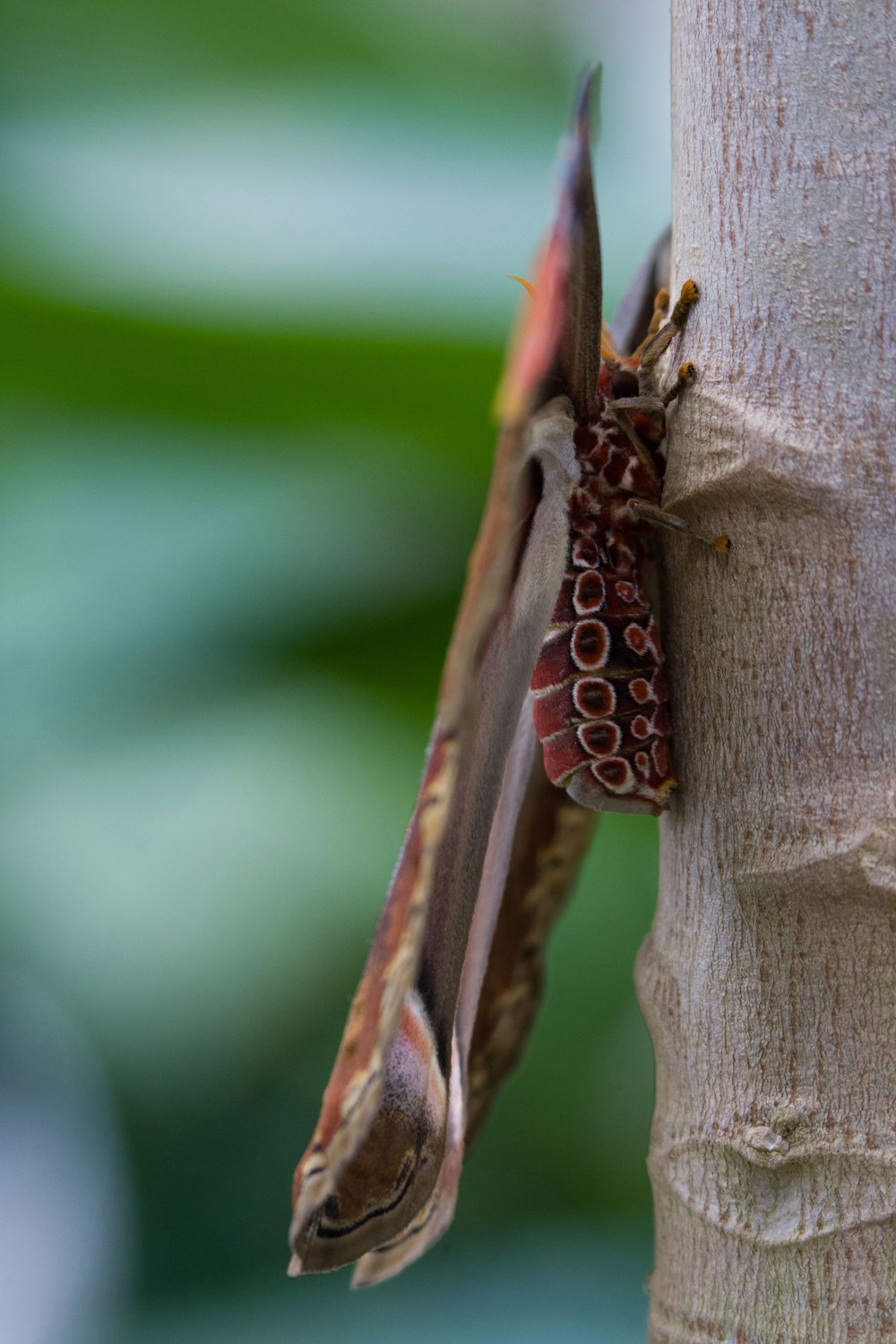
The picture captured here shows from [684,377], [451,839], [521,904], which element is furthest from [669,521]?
[521,904]

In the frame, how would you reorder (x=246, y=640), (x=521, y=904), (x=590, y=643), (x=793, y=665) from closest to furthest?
(x=793, y=665)
(x=590, y=643)
(x=521, y=904)
(x=246, y=640)

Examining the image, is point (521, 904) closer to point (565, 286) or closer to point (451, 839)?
point (451, 839)

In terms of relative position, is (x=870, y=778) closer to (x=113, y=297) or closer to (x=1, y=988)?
(x=1, y=988)

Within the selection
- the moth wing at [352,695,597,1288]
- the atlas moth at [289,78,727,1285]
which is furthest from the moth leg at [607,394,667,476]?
the moth wing at [352,695,597,1288]

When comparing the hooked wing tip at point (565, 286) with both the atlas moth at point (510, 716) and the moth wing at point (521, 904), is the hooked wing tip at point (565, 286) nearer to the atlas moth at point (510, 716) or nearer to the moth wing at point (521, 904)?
the atlas moth at point (510, 716)

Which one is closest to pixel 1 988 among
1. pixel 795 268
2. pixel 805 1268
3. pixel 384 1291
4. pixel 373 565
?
pixel 384 1291
